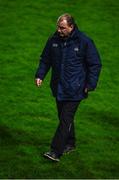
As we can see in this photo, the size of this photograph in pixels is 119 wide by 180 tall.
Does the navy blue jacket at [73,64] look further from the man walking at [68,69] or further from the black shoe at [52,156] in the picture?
the black shoe at [52,156]

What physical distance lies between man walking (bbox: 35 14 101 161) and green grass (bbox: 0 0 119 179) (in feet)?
1.65

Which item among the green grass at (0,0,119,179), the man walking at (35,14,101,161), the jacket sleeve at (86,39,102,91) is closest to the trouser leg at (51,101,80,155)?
the man walking at (35,14,101,161)

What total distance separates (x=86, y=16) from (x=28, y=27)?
1985mm

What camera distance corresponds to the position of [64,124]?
26.0 ft

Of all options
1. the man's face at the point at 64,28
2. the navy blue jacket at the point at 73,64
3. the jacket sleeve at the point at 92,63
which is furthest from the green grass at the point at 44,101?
the man's face at the point at 64,28

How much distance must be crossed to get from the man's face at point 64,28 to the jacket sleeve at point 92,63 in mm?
313

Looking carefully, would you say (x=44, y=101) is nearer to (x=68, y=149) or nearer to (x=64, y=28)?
(x=68, y=149)

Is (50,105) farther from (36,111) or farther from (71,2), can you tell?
(71,2)

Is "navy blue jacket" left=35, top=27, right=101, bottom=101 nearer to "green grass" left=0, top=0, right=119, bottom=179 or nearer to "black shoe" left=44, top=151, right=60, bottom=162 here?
"black shoe" left=44, top=151, right=60, bottom=162

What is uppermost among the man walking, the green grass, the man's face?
the man's face

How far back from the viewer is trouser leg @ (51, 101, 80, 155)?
7883 mm

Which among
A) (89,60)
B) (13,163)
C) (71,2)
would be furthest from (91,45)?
(71,2)

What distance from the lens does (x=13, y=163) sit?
791 centimetres

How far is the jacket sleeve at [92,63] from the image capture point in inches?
302
